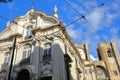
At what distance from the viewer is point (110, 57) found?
36.2 meters

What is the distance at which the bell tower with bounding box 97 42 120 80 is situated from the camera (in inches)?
1296

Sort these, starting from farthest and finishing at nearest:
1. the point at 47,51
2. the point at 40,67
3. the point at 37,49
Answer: the point at 37,49, the point at 47,51, the point at 40,67

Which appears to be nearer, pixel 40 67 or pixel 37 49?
pixel 40 67

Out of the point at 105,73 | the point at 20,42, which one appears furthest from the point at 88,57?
the point at 20,42

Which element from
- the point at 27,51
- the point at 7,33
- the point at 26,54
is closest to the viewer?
the point at 26,54

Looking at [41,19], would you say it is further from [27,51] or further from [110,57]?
[110,57]

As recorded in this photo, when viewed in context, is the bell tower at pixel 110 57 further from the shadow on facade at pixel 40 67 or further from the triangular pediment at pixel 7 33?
the triangular pediment at pixel 7 33

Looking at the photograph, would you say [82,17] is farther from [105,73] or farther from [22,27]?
[105,73]

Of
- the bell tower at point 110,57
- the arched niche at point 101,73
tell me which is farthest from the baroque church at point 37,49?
the bell tower at point 110,57

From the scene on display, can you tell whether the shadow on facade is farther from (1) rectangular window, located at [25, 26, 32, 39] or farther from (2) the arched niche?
(2) the arched niche

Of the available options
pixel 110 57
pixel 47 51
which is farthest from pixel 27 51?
pixel 110 57

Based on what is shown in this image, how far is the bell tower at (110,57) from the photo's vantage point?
32.9 meters

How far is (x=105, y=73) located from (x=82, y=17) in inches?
857

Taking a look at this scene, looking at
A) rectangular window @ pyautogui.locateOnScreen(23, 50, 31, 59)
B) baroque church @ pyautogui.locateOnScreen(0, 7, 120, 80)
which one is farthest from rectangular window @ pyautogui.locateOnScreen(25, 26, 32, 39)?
rectangular window @ pyautogui.locateOnScreen(23, 50, 31, 59)
